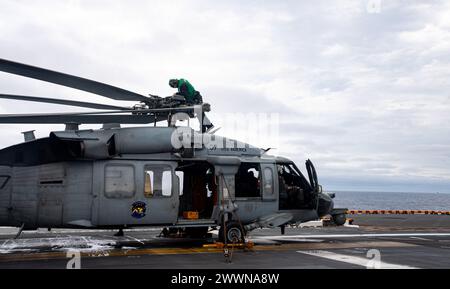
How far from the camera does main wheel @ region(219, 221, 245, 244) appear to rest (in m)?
13.5

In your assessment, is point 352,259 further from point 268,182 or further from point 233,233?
point 268,182

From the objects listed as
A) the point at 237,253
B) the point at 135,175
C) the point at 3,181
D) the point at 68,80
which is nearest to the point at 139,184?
the point at 135,175

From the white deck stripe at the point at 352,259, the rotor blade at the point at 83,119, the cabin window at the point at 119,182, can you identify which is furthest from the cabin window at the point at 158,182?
the white deck stripe at the point at 352,259

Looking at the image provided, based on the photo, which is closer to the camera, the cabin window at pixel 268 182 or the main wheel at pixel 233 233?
the main wheel at pixel 233 233

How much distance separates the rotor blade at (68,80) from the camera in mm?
9306

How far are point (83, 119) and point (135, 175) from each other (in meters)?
2.21

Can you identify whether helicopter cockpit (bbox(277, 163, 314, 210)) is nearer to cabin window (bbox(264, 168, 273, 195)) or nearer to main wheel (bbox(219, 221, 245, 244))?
cabin window (bbox(264, 168, 273, 195))

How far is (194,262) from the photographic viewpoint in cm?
1076

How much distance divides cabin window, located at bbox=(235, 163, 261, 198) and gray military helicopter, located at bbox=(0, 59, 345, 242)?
3 centimetres

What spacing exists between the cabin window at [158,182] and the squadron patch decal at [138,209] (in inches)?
11.6

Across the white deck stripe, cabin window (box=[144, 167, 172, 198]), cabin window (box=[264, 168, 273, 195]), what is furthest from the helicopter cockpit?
cabin window (box=[144, 167, 172, 198])

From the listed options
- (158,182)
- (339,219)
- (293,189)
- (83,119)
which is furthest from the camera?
(339,219)

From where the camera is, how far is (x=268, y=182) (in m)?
14.7

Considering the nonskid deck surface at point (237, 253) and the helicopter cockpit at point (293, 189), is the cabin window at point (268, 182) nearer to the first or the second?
the helicopter cockpit at point (293, 189)
